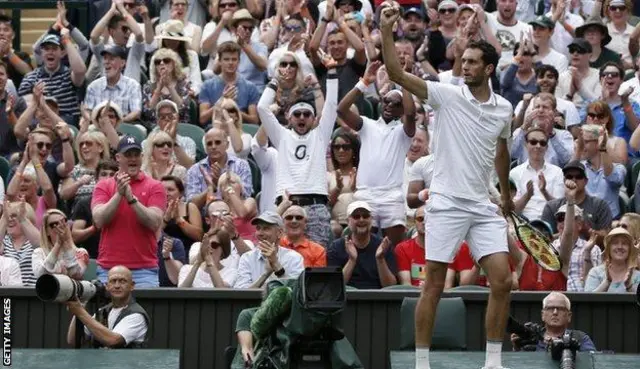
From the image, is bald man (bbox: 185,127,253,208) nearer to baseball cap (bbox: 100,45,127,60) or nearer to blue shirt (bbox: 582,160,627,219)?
baseball cap (bbox: 100,45,127,60)

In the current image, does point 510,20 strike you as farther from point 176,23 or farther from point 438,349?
point 438,349

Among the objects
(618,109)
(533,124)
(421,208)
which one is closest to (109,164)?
(421,208)

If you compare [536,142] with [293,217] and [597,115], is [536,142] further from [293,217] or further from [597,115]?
[293,217]

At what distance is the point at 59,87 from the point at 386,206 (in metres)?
4.32

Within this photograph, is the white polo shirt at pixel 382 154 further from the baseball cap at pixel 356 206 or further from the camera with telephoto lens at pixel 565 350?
the camera with telephoto lens at pixel 565 350

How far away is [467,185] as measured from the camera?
11.1 m

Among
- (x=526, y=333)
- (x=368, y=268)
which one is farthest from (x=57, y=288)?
(x=368, y=268)

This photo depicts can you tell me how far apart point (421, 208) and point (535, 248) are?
3483mm

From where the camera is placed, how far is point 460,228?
11.2 metres

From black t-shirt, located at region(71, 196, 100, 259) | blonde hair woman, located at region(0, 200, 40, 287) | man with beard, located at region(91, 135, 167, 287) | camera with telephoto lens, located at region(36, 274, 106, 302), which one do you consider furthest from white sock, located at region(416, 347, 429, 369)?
black t-shirt, located at region(71, 196, 100, 259)

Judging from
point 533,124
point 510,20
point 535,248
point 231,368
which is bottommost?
point 231,368

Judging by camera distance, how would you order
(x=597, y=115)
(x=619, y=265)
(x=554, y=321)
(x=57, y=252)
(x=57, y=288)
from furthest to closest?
(x=597, y=115) → (x=619, y=265) → (x=57, y=252) → (x=554, y=321) → (x=57, y=288)

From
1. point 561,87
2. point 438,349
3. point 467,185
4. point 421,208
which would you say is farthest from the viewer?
point 561,87

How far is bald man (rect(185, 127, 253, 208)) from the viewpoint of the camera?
53.0 feet
